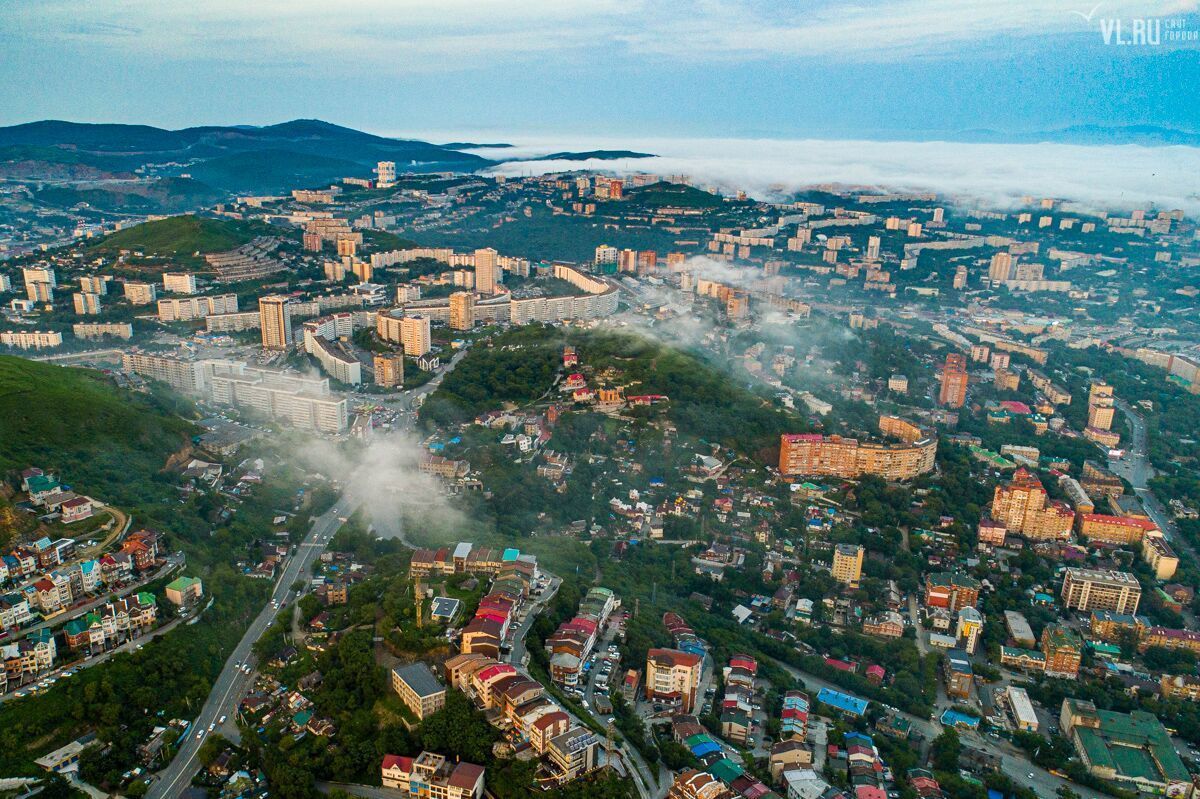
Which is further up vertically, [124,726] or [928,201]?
[928,201]

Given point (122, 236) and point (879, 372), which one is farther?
point (122, 236)

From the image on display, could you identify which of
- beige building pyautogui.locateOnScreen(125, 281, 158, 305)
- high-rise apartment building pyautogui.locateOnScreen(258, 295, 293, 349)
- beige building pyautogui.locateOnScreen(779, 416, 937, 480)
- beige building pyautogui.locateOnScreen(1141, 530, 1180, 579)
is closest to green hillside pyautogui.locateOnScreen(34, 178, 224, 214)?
beige building pyautogui.locateOnScreen(125, 281, 158, 305)

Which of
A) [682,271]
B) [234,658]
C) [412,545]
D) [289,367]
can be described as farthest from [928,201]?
[234,658]

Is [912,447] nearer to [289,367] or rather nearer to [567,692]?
[567,692]

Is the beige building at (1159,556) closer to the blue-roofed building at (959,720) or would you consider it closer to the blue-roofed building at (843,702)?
the blue-roofed building at (959,720)

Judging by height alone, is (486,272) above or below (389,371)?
above

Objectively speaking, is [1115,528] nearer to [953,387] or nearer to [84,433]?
[953,387]

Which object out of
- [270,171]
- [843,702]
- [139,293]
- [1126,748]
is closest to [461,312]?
[139,293]

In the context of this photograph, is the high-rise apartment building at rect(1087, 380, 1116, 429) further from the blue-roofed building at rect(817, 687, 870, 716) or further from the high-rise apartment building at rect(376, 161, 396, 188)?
the high-rise apartment building at rect(376, 161, 396, 188)
